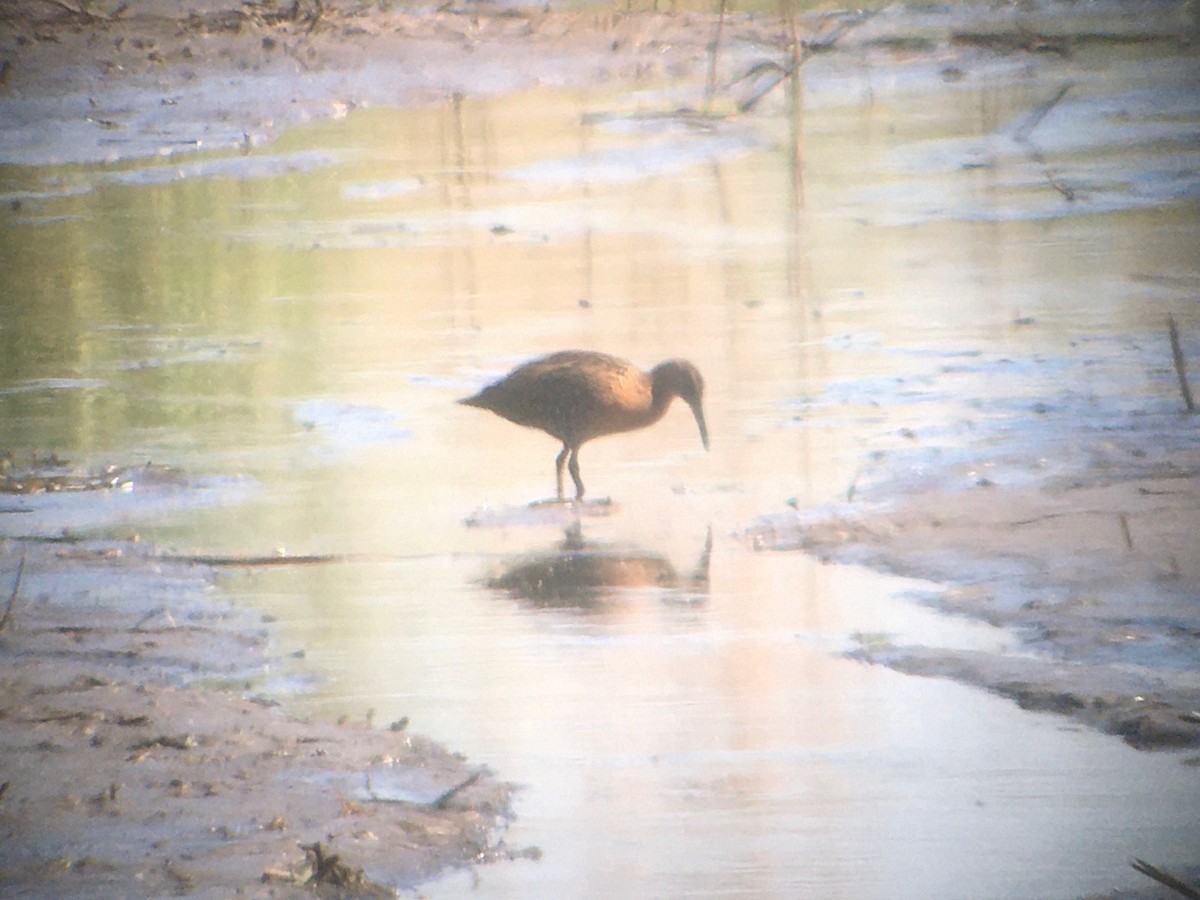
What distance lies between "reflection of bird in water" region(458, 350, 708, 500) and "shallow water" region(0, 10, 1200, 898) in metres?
0.19

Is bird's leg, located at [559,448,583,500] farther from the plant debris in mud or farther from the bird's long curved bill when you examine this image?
the plant debris in mud

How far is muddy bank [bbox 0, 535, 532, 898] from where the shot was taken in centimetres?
329

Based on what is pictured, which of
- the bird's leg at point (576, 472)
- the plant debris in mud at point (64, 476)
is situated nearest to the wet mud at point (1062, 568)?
the bird's leg at point (576, 472)

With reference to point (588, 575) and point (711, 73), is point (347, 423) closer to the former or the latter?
point (588, 575)

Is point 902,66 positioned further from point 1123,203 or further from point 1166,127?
point 1123,203

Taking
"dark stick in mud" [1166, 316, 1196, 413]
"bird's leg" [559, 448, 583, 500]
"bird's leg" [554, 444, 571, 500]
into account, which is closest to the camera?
"bird's leg" [559, 448, 583, 500]

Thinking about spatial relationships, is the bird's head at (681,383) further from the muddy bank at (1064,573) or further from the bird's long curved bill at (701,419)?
the muddy bank at (1064,573)

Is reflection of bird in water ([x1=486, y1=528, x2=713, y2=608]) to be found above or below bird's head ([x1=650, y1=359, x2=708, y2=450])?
below

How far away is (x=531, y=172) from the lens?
35.3ft

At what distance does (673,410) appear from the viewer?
23.5ft

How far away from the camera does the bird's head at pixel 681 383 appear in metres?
6.28

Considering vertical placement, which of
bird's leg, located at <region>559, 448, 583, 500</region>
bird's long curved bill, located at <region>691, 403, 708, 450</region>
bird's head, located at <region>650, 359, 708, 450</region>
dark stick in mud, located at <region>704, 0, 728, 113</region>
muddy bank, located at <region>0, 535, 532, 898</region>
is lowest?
muddy bank, located at <region>0, 535, 532, 898</region>

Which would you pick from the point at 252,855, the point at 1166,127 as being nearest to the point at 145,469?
the point at 252,855

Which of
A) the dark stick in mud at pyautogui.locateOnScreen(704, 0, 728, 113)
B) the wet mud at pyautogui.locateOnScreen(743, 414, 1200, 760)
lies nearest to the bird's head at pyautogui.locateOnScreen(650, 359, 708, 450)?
the wet mud at pyautogui.locateOnScreen(743, 414, 1200, 760)
